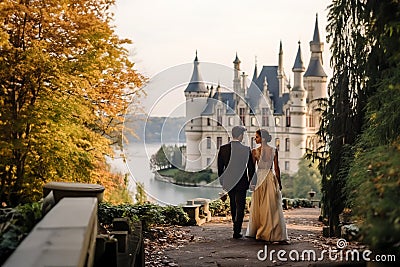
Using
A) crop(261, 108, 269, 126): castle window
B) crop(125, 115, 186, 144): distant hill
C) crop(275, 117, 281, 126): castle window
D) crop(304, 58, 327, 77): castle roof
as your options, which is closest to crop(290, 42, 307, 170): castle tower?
crop(304, 58, 327, 77): castle roof

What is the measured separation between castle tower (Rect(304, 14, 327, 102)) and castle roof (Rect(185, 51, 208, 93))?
27.6 metres

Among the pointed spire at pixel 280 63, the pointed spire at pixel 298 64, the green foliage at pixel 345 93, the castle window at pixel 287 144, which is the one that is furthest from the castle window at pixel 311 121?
the green foliage at pixel 345 93

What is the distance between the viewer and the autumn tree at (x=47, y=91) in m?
8.19

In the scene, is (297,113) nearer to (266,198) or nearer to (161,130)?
(161,130)

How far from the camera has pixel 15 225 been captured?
3.50m

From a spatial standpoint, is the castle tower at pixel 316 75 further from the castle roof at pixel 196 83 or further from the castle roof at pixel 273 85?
the castle roof at pixel 196 83

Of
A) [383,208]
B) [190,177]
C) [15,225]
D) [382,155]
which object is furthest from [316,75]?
[383,208]

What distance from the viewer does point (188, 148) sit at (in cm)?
903

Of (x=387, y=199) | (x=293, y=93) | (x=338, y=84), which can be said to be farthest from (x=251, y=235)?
(x=293, y=93)

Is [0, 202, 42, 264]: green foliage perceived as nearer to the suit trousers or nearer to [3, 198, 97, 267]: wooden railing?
[3, 198, 97, 267]: wooden railing

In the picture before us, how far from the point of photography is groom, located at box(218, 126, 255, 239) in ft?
24.4

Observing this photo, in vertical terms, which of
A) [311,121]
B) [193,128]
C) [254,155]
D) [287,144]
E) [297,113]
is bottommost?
[254,155]

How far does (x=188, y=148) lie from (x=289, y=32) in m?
18.9

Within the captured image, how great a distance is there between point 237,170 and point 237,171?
0.03 meters
